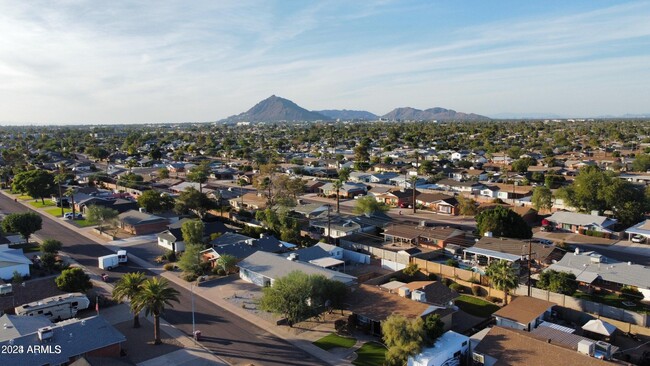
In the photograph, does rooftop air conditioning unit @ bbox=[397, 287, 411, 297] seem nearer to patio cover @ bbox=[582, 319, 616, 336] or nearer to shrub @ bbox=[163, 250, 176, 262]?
patio cover @ bbox=[582, 319, 616, 336]

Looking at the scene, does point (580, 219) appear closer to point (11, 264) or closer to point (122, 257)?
point (122, 257)

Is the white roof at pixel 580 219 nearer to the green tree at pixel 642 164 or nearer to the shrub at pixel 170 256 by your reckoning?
the shrub at pixel 170 256

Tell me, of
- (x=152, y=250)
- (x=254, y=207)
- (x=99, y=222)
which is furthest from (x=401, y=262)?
(x=99, y=222)

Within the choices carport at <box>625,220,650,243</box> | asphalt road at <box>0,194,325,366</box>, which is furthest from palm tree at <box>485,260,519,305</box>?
carport at <box>625,220,650,243</box>

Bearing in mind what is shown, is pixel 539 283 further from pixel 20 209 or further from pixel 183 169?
pixel 183 169

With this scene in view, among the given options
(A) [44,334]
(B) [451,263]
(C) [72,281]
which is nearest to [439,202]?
(B) [451,263]

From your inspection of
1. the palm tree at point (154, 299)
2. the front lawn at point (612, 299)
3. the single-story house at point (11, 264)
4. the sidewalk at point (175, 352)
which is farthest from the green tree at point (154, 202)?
the front lawn at point (612, 299)

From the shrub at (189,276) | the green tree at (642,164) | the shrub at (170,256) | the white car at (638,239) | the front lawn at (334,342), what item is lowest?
the front lawn at (334,342)
